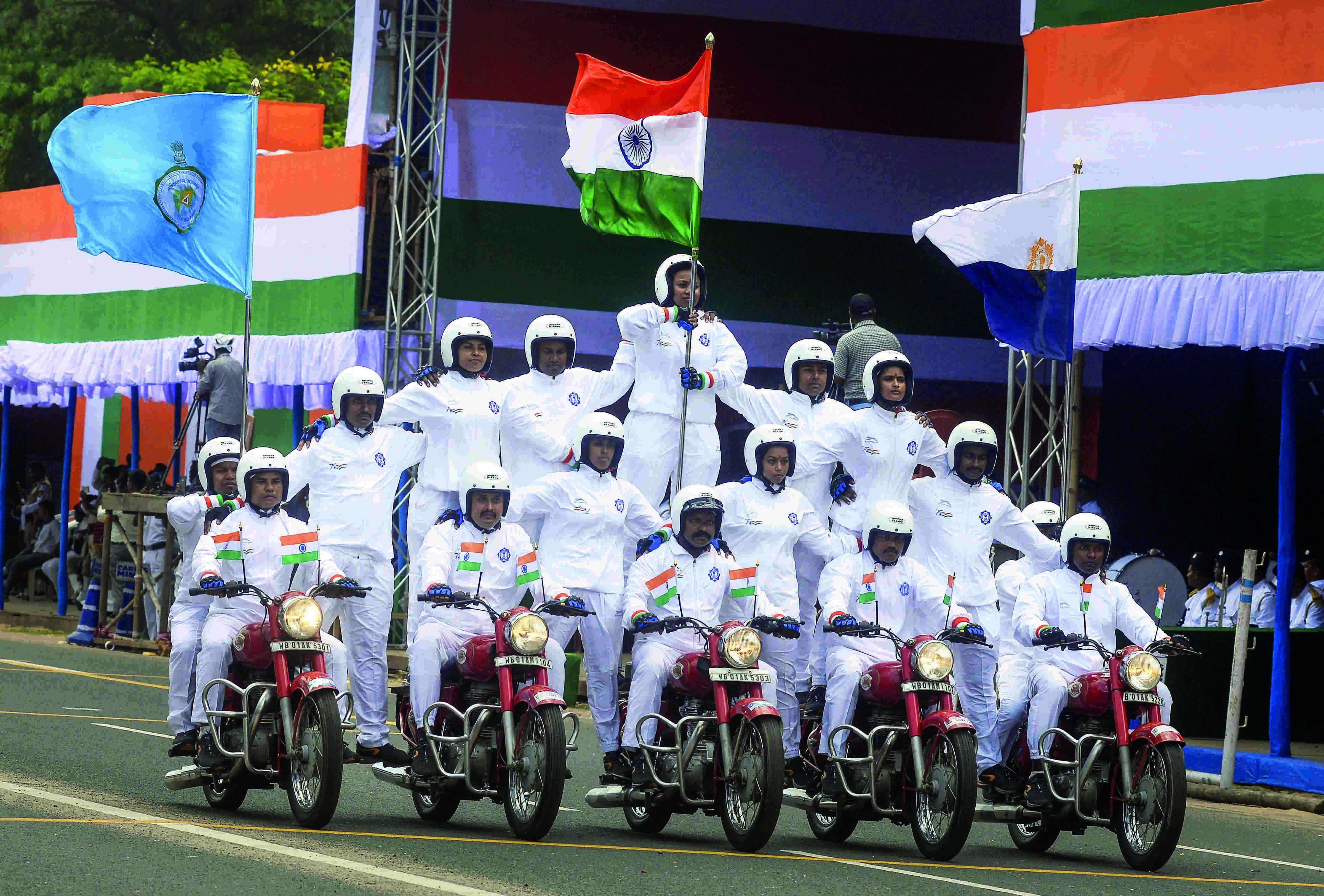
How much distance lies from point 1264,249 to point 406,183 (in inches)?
333

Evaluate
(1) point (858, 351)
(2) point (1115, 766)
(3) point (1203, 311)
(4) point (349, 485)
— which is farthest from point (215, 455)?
(3) point (1203, 311)

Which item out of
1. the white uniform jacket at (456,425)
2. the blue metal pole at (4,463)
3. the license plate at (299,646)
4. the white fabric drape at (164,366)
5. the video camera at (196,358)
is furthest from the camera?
the blue metal pole at (4,463)

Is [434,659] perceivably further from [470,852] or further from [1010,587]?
[1010,587]

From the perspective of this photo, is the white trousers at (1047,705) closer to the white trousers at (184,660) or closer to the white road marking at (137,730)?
the white trousers at (184,660)

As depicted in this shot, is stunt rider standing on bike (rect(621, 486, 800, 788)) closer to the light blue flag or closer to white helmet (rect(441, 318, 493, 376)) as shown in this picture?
white helmet (rect(441, 318, 493, 376))

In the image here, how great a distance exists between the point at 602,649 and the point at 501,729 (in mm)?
1377

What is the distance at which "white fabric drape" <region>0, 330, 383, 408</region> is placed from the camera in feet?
68.0

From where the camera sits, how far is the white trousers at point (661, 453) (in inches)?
549

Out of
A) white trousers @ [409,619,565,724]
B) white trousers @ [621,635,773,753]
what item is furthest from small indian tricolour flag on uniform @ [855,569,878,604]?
white trousers @ [409,619,565,724]

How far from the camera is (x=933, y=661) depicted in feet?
33.9

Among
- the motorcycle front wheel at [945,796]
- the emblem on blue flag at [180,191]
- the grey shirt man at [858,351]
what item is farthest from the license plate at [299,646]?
the grey shirt man at [858,351]

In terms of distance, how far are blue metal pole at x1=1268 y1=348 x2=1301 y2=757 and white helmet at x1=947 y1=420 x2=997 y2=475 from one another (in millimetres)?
3047

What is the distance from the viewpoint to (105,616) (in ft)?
75.1

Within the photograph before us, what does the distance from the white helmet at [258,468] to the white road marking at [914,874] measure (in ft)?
11.0
